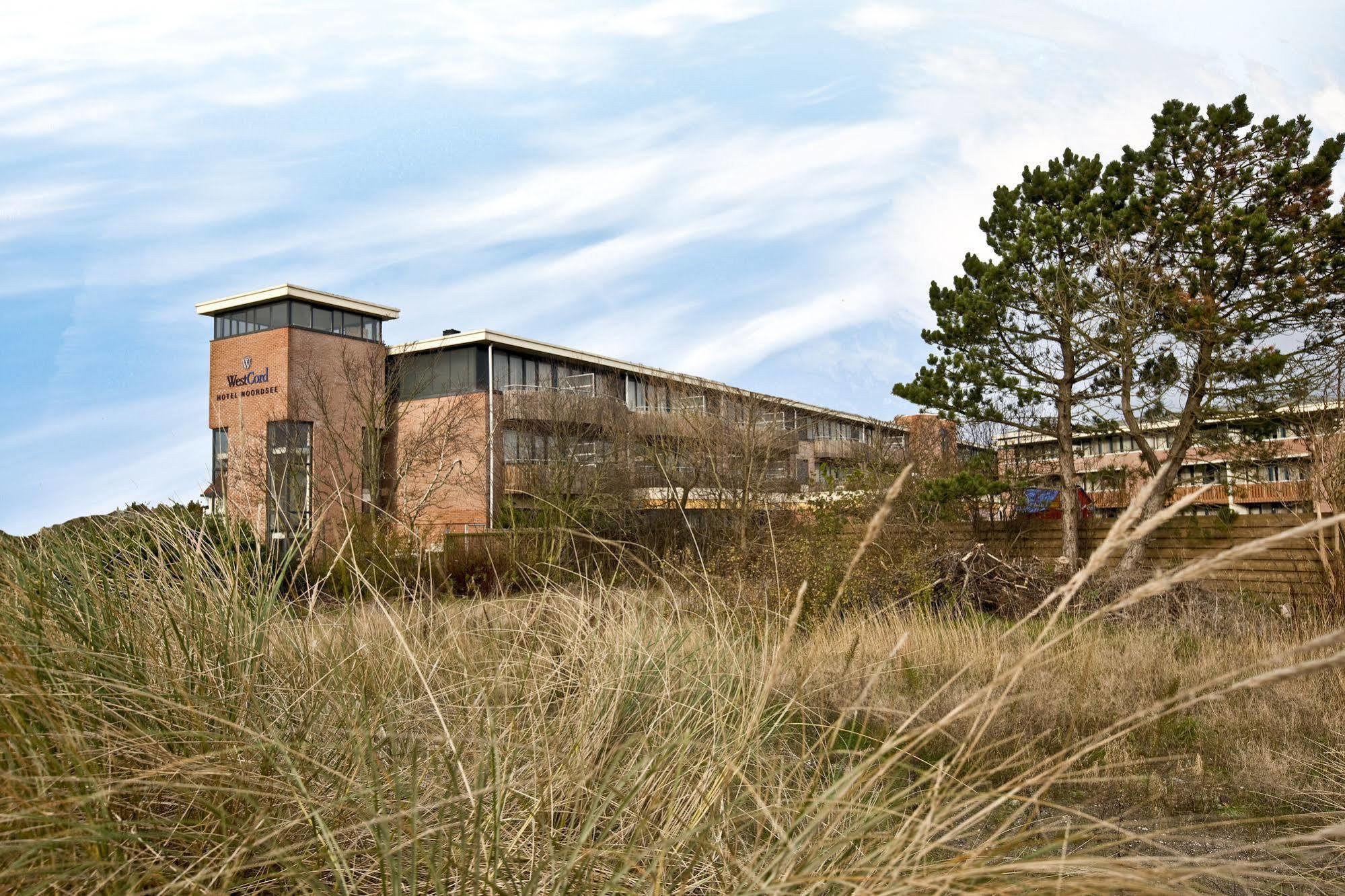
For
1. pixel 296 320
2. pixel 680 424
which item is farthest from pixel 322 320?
pixel 680 424

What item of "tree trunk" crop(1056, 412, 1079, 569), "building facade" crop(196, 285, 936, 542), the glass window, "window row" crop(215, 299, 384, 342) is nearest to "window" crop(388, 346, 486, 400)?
"building facade" crop(196, 285, 936, 542)

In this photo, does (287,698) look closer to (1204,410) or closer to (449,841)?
(449,841)

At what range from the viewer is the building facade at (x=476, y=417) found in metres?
24.1

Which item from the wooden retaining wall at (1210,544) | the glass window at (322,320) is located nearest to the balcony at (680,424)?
the wooden retaining wall at (1210,544)

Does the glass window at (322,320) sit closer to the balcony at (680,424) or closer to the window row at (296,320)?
the window row at (296,320)

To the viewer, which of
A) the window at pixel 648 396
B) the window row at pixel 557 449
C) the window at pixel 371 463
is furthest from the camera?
the window at pixel 648 396

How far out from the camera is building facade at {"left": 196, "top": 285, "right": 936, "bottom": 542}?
78.9ft

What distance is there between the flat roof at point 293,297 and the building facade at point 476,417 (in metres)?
0.05


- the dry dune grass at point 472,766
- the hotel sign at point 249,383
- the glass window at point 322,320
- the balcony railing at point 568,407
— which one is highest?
the glass window at point 322,320

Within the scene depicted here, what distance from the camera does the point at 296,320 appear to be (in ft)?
108

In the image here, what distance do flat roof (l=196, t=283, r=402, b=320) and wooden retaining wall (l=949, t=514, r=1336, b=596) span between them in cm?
2468

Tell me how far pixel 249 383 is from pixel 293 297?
11.0 ft

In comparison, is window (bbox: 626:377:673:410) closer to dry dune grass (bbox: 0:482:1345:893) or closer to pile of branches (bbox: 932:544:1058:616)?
pile of branches (bbox: 932:544:1058:616)

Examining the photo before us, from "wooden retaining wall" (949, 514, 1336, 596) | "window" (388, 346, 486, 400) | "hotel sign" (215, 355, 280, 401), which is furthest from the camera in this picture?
"window" (388, 346, 486, 400)
